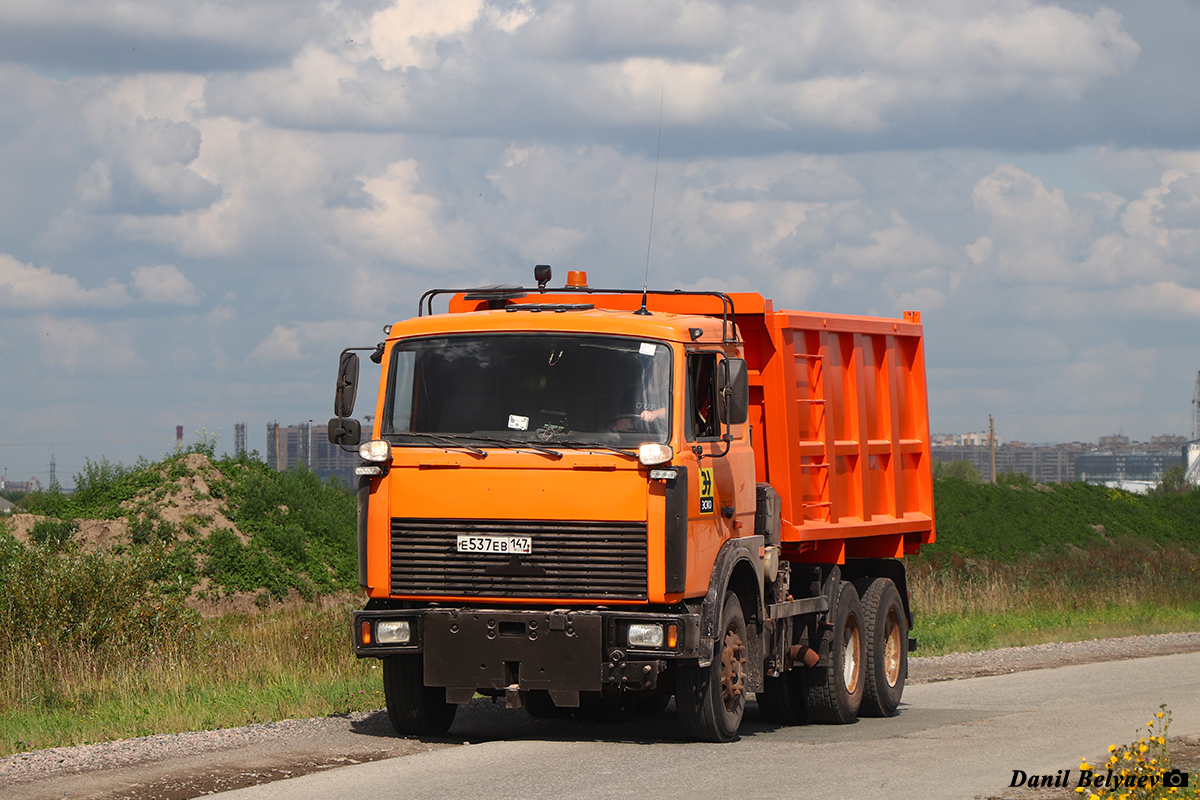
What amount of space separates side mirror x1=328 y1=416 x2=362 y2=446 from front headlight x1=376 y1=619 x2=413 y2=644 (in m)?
1.30

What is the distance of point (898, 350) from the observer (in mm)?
14805

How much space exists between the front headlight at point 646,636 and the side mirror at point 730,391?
1562 mm

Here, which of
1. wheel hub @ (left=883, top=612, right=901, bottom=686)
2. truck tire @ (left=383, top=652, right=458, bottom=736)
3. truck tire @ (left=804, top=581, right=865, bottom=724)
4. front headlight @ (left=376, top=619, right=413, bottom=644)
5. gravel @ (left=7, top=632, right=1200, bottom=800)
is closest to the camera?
gravel @ (left=7, top=632, right=1200, bottom=800)

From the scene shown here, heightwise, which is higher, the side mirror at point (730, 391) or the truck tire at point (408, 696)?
the side mirror at point (730, 391)

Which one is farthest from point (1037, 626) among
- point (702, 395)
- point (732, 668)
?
point (702, 395)

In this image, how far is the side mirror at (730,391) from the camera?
1059cm

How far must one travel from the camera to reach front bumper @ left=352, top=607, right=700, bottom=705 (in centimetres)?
1005

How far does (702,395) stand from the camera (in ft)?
35.5

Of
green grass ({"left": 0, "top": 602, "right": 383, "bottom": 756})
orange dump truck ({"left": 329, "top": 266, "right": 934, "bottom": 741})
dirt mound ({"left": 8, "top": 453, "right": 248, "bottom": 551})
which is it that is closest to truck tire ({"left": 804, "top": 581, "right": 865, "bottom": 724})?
orange dump truck ({"left": 329, "top": 266, "right": 934, "bottom": 741})

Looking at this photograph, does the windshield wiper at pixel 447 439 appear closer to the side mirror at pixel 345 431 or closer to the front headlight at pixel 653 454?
the side mirror at pixel 345 431

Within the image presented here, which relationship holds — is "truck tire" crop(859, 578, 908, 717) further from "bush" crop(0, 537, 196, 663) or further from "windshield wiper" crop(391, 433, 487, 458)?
"bush" crop(0, 537, 196, 663)

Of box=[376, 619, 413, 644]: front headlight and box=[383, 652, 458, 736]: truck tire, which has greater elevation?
box=[376, 619, 413, 644]: front headlight

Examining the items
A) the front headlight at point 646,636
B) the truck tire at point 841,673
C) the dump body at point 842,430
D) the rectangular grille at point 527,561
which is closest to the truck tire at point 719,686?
the front headlight at point 646,636

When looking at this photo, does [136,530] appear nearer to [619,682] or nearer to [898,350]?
[898,350]
